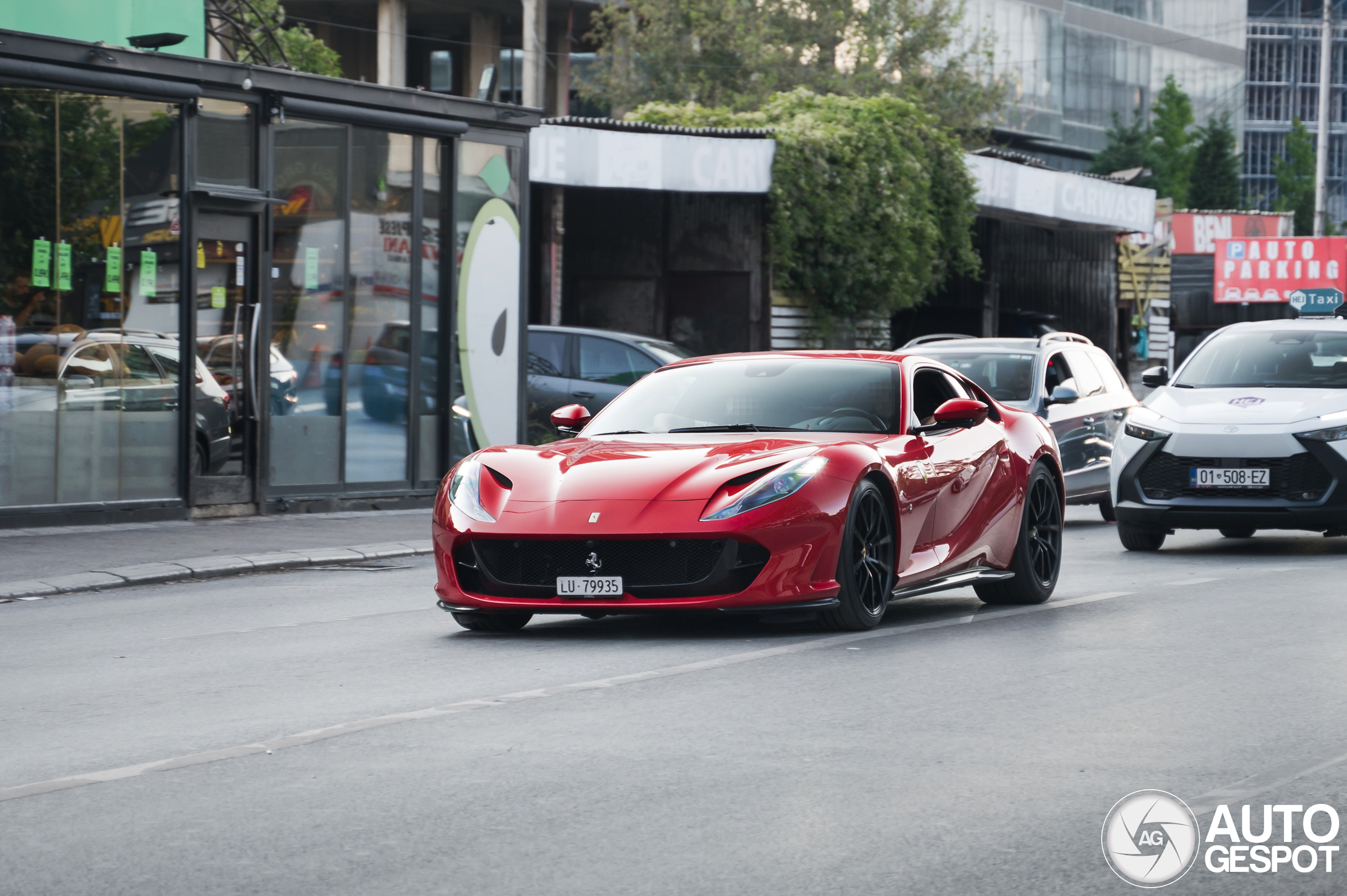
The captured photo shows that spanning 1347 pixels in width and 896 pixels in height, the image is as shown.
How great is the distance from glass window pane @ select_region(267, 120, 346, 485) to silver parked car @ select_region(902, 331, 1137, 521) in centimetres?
537

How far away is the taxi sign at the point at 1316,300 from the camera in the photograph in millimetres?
36156

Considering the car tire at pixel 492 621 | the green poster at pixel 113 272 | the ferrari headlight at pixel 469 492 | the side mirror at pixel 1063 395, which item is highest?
the green poster at pixel 113 272

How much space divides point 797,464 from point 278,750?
3.22 m

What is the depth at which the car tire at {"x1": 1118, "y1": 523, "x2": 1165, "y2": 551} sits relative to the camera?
48.0ft

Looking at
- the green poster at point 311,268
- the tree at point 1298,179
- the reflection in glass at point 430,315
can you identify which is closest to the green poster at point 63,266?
the green poster at point 311,268

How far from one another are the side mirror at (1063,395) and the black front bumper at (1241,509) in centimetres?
259

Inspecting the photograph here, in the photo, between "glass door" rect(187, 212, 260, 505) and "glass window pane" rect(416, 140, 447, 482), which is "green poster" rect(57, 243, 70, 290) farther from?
"glass window pane" rect(416, 140, 447, 482)

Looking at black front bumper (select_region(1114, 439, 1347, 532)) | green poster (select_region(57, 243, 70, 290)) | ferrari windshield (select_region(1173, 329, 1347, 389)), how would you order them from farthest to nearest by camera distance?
green poster (select_region(57, 243, 70, 290)), ferrari windshield (select_region(1173, 329, 1347, 389)), black front bumper (select_region(1114, 439, 1347, 532))

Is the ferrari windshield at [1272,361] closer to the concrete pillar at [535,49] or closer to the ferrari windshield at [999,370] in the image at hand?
the ferrari windshield at [999,370]

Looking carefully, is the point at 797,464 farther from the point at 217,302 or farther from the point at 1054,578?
the point at 217,302

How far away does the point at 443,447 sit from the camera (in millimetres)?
18953

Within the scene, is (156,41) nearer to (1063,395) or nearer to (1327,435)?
(1063,395)

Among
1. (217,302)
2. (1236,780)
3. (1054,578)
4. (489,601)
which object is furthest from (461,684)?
(217,302)

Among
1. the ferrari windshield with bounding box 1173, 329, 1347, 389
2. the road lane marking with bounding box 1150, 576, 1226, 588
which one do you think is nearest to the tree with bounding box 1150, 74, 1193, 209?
the ferrari windshield with bounding box 1173, 329, 1347, 389
